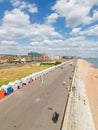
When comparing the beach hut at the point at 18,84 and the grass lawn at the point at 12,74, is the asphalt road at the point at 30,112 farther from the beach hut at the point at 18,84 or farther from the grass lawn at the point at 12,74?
the grass lawn at the point at 12,74

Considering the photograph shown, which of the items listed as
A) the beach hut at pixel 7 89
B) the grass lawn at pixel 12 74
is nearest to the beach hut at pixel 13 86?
the beach hut at pixel 7 89

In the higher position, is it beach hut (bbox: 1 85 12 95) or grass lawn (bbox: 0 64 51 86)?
beach hut (bbox: 1 85 12 95)

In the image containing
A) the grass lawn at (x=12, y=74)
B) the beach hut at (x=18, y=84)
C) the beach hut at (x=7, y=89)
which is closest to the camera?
the beach hut at (x=7, y=89)

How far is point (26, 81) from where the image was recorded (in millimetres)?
30688

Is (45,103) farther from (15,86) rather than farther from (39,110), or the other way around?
(15,86)

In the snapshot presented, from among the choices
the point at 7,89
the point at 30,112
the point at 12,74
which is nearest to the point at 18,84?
the point at 7,89

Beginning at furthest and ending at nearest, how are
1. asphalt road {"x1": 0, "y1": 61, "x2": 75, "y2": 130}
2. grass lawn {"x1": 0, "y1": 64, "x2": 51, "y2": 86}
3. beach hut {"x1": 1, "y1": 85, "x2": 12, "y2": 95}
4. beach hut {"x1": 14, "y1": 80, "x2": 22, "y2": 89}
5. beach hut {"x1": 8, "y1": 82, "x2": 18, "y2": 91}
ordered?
grass lawn {"x1": 0, "y1": 64, "x2": 51, "y2": 86}
beach hut {"x1": 14, "y1": 80, "x2": 22, "y2": 89}
beach hut {"x1": 8, "y1": 82, "x2": 18, "y2": 91}
beach hut {"x1": 1, "y1": 85, "x2": 12, "y2": 95}
asphalt road {"x1": 0, "y1": 61, "x2": 75, "y2": 130}

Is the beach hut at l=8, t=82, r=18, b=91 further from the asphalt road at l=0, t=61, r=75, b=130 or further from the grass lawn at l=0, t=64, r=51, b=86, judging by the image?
the grass lawn at l=0, t=64, r=51, b=86

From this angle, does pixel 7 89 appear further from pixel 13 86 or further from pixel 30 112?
pixel 30 112

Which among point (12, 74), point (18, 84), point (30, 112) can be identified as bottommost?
point (12, 74)

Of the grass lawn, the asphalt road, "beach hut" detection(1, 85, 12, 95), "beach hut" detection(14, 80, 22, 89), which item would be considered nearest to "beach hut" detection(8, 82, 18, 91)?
"beach hut" detection(14, 80, 22, 89)

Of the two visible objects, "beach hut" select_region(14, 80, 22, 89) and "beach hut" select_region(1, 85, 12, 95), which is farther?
"beach hut" select_region(14, 80, 22, 89)

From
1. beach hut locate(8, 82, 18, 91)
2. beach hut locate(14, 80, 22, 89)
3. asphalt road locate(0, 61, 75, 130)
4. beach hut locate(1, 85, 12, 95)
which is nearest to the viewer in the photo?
asphalt road locate(0, 61, 75, 130)

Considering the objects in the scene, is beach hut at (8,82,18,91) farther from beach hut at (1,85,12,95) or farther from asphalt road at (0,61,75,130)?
asphalt road at (0,61,75,130)
